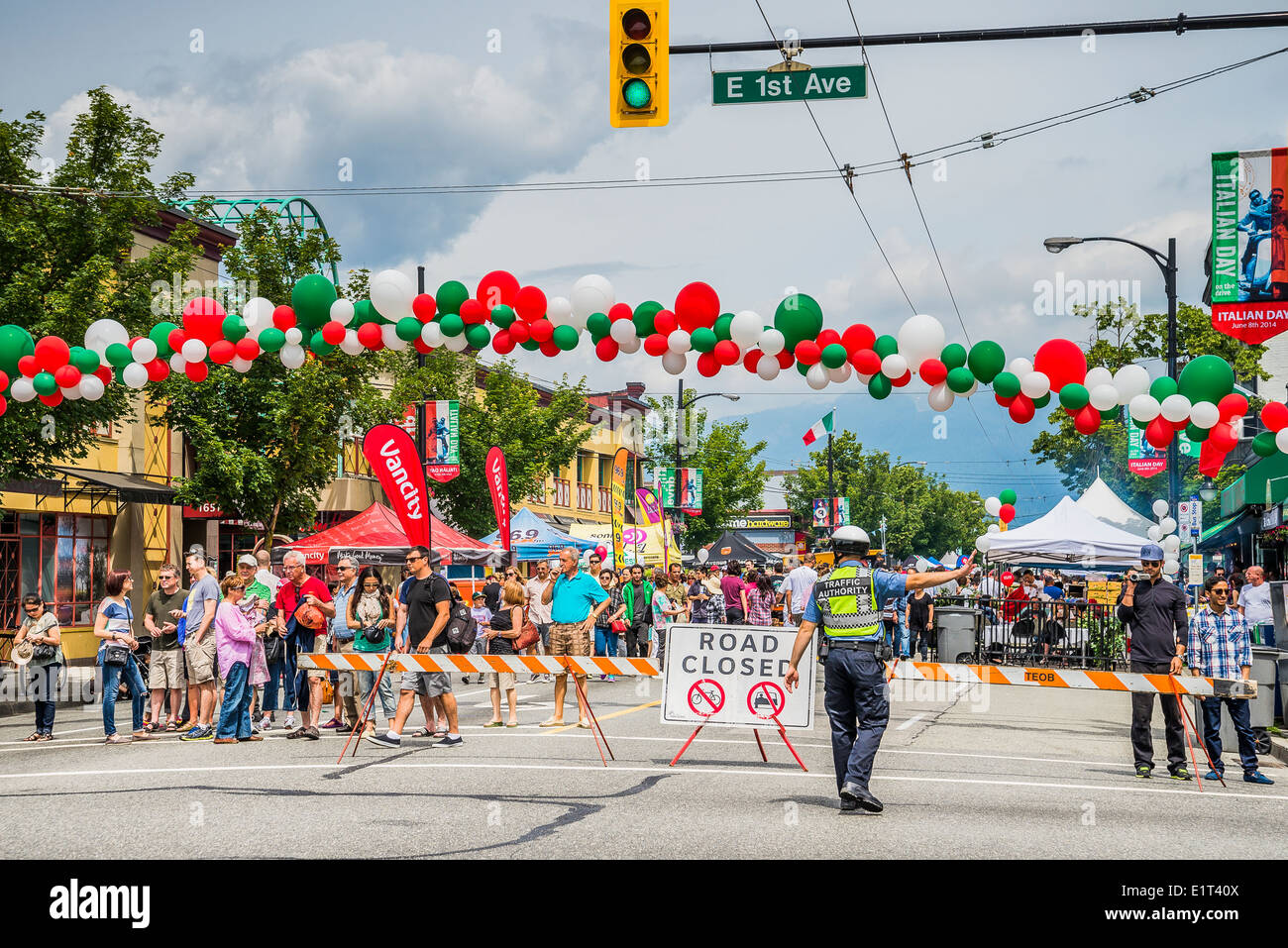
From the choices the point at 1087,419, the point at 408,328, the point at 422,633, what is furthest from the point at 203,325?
the point at 1087,419

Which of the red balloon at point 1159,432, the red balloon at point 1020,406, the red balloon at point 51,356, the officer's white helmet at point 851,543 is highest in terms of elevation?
the red balloon at point 51,356

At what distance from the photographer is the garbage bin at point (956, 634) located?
79.2 feet

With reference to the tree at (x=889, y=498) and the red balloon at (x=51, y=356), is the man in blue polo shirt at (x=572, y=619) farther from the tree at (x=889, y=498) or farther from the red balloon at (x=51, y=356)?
the tree at (x=889, y=498)

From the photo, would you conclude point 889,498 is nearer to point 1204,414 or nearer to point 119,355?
point 1204,414

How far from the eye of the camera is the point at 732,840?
7492mm

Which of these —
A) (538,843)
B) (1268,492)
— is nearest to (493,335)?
(538,843)

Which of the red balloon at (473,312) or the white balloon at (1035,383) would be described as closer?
the white balloon at (1035,383)

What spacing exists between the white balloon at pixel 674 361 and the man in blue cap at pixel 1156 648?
4.31 metres

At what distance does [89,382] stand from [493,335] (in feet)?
12.9

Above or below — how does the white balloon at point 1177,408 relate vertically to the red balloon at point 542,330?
below

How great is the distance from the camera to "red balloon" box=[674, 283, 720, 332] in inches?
438

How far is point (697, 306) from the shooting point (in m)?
11.1

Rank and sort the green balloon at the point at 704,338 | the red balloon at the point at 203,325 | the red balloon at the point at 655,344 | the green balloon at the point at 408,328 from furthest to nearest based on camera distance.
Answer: the red balloon at the point at 203,325, the green balloon at the point at 408,328, the red balloon at the point at 655,344, the green balloon at the point at 704,338

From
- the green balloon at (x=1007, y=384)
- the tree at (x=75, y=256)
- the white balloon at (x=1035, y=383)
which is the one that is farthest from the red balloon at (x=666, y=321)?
the tree at (x=75, y=256)
